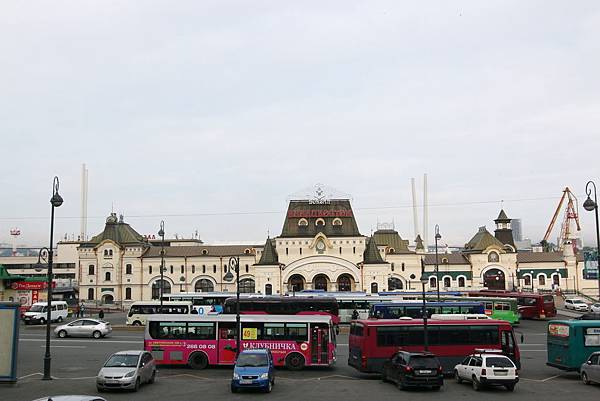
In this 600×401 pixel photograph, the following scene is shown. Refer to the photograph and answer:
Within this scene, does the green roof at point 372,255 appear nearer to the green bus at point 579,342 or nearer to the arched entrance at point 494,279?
the arched entrance at point 494,279

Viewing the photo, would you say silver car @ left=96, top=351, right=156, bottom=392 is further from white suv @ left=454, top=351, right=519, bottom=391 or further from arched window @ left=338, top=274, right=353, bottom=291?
arched window @ left=338, top=274, right=353, bottom=291

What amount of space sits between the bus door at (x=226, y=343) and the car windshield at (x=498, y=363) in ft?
37.5

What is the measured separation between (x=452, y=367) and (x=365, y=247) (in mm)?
59847

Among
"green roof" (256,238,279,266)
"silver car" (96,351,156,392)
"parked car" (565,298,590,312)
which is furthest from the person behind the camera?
"green roof" (256,238,279,266)

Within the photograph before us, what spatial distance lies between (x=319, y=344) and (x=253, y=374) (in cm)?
733

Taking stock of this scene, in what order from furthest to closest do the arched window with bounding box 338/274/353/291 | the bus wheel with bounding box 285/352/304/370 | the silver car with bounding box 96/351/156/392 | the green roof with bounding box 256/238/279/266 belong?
the green roof with bounding box 256/238/279/266 → the arched window with bounding box 338/274/353/291 → the bus wheel with bounding box 285/352/304/370 → the silver car with bounding box 96/351/156/392

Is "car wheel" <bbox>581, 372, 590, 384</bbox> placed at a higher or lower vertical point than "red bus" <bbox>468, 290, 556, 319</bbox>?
lower

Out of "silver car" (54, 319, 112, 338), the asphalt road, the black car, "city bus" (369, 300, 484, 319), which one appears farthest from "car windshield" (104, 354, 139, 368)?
"city bus" (369, 300, 484, 319)

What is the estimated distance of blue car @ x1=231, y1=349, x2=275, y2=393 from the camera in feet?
72.1

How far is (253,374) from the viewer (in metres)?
22.1

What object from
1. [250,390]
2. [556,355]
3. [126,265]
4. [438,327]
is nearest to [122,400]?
[250,390]

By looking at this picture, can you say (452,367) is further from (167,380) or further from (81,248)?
(81,248)

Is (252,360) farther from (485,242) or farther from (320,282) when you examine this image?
(485,242)

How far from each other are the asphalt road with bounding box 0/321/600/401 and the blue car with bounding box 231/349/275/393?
33 centimetres
